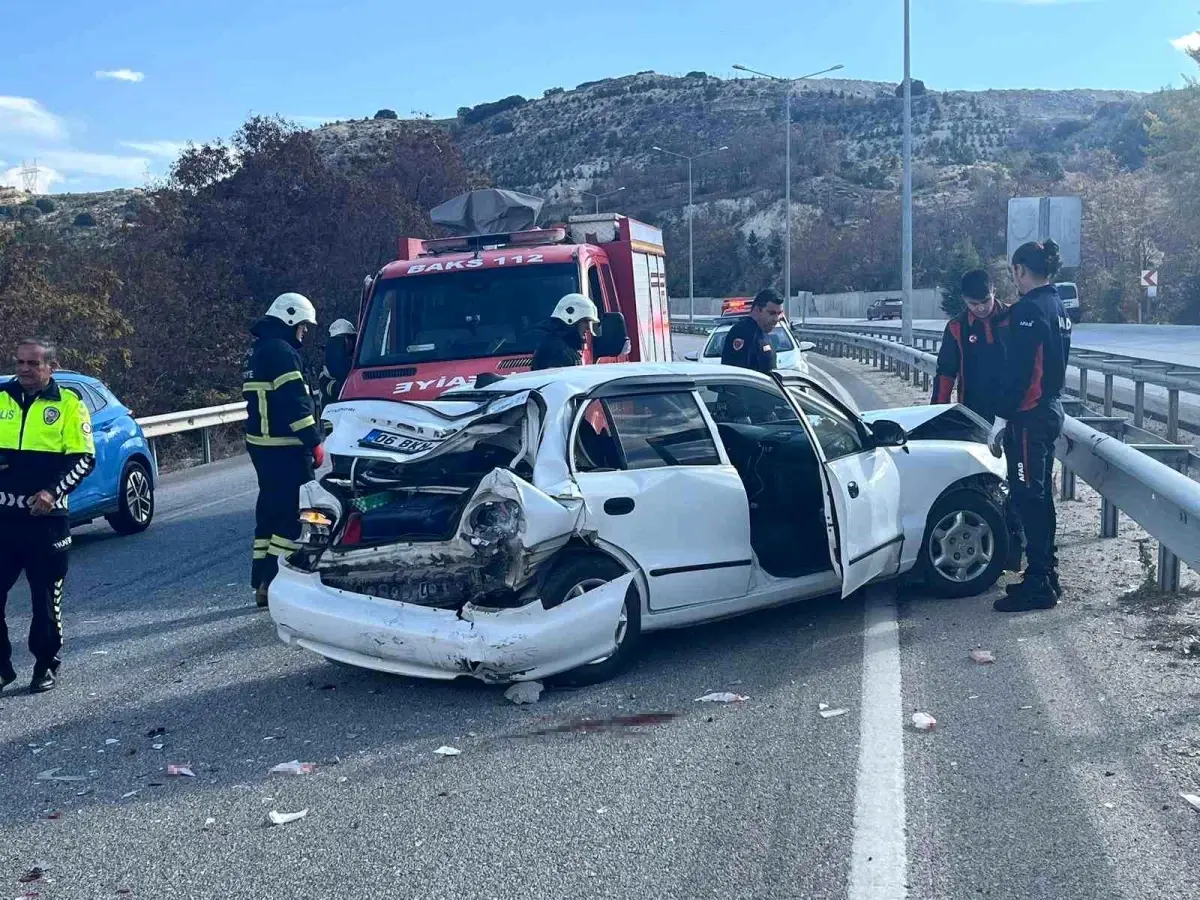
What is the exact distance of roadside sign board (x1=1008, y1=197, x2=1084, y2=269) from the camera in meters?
36.7

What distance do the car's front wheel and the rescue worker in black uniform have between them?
198 millimetres

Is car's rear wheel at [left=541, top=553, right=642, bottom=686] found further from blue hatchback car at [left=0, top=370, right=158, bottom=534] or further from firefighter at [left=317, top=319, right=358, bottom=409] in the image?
blue hatchback car at [left=0, top=370, right=158, bottom=534]

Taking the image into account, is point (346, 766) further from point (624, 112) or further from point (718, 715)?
point (624, 112)

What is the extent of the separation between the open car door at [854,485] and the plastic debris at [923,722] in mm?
1254

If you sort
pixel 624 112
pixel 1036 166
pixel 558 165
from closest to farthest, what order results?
pixel 1036 166 → pixel 558 165 → pixel 624 112

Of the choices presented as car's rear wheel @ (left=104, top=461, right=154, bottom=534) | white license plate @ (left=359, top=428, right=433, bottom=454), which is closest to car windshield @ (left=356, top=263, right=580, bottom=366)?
car's rear wheel @ (left=104, top=461, right=154, bottom=534)

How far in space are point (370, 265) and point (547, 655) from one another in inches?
975

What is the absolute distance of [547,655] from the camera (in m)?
5.91

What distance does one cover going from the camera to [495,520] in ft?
19.3

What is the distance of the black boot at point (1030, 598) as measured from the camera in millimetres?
7301

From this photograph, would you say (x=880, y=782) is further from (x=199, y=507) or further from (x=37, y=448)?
(x=199, y=507)

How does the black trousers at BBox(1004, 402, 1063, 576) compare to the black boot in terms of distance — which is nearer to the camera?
the black boot

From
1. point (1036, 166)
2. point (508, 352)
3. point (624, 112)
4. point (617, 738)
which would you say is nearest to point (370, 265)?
point (508, 352)

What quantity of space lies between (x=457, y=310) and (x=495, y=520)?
5040 mm
